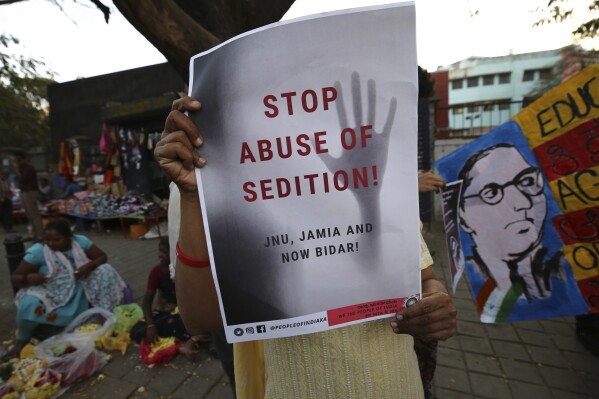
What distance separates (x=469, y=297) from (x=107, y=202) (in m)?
8.91

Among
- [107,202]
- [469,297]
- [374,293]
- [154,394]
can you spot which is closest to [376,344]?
[374,293]

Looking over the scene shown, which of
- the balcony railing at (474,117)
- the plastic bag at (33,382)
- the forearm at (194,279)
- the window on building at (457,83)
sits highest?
the window on building at (457,83)

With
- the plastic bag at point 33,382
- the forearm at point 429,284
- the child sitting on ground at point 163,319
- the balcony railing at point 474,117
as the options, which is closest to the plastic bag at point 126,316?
the child sitting on ground at point 163,319

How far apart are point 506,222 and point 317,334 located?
201 cm

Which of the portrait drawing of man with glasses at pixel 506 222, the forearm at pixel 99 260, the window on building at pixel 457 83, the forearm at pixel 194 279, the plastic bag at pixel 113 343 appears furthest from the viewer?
the window on building at pixel 457 83

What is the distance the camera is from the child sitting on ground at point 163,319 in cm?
313

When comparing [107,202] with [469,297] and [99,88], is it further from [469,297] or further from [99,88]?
[469,297]

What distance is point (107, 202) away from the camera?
902cm

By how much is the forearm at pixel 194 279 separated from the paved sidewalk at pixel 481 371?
1998 mm

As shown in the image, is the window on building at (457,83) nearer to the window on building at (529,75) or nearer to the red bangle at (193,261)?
the window on building at (529,75)

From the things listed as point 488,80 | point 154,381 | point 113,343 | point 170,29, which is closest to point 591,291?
point 170,29

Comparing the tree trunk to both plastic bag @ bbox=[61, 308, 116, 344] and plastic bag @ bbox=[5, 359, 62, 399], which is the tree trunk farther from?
plastic bag @ bbox=[61, 308, 116, 344]

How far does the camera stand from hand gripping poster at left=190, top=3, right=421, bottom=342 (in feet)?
2.65

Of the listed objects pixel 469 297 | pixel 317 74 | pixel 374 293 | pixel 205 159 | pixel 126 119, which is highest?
pixel 126 119
